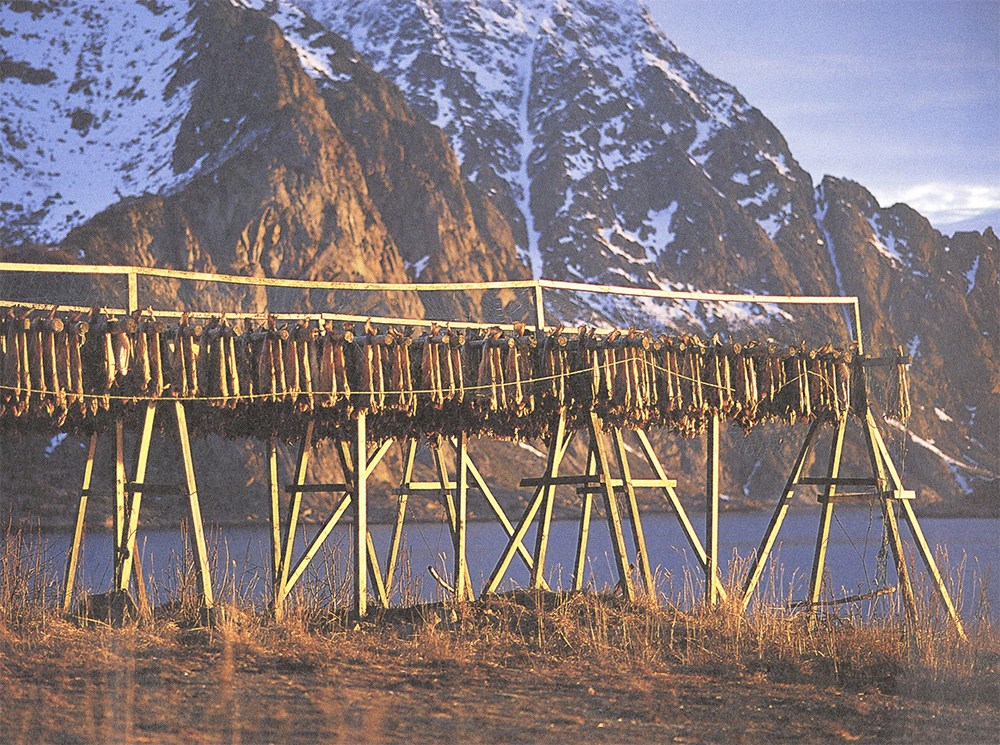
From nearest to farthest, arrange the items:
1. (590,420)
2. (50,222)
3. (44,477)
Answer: (590,420), (44,477), (50,222)

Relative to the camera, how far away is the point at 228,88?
17475 cm

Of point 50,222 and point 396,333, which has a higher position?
point 50,222

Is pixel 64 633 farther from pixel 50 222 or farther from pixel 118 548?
pixel 50 222

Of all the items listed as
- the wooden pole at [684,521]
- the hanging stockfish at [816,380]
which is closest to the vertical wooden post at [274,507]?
the wooden pole at [684,521]

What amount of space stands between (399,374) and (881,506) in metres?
7.54

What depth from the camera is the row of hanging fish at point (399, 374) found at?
13.0 m

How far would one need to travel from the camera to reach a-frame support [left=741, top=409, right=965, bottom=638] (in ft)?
52.5

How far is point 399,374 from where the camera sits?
14117 mm

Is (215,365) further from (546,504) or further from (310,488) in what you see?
(546,504)

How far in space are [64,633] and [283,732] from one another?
415 centimetres

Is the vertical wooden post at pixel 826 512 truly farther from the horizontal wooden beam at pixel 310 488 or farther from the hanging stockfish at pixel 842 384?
the horizontal wooden beam at pixel 310 488

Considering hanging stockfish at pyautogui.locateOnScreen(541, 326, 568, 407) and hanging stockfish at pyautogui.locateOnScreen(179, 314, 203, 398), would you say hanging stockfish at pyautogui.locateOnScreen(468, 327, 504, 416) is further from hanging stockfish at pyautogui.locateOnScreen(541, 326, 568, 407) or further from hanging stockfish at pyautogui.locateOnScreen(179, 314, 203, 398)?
hanging stockfish at pyautogui.locateOnScreen(179, 314, 203, 398)

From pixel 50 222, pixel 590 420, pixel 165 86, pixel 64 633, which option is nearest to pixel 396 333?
pixel 590 420

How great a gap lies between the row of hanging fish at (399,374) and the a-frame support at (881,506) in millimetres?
662
